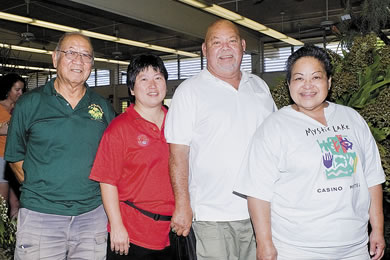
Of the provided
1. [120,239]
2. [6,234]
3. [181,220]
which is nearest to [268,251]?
[181,220]

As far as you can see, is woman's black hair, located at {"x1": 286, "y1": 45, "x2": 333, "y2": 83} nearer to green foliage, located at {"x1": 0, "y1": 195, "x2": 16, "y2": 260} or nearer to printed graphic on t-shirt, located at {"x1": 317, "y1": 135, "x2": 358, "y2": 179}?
printed graphic on t-shirt, located at {"x1": 317, "y1": 135, "x2": 358, "y2": 179}

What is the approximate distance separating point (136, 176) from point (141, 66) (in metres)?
0.54

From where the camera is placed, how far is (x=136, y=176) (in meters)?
1.86

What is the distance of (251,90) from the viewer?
2.07 metres

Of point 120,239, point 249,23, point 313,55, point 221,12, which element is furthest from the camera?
point 249,23

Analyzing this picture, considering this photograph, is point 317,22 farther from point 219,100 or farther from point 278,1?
point 219,100

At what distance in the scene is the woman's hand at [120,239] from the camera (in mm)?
1825

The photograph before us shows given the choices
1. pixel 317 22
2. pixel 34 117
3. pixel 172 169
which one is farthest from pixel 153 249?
pixel 317 22

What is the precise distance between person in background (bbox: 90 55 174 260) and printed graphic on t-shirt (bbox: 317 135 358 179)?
0.73m

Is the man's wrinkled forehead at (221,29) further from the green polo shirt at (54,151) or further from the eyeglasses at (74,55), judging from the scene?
the green polo shirt at (54,151)

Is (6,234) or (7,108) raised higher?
(7,108)

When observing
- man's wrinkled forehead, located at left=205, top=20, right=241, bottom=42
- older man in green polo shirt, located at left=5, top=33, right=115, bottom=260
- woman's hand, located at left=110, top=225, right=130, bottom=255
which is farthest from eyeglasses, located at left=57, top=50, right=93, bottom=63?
woman's hand, located at left=110, top=225, right=130, bottom=255

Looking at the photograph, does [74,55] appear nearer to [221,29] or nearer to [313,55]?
[221,29]

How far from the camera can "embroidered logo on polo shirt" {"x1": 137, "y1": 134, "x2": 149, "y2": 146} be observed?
1.87 metres
